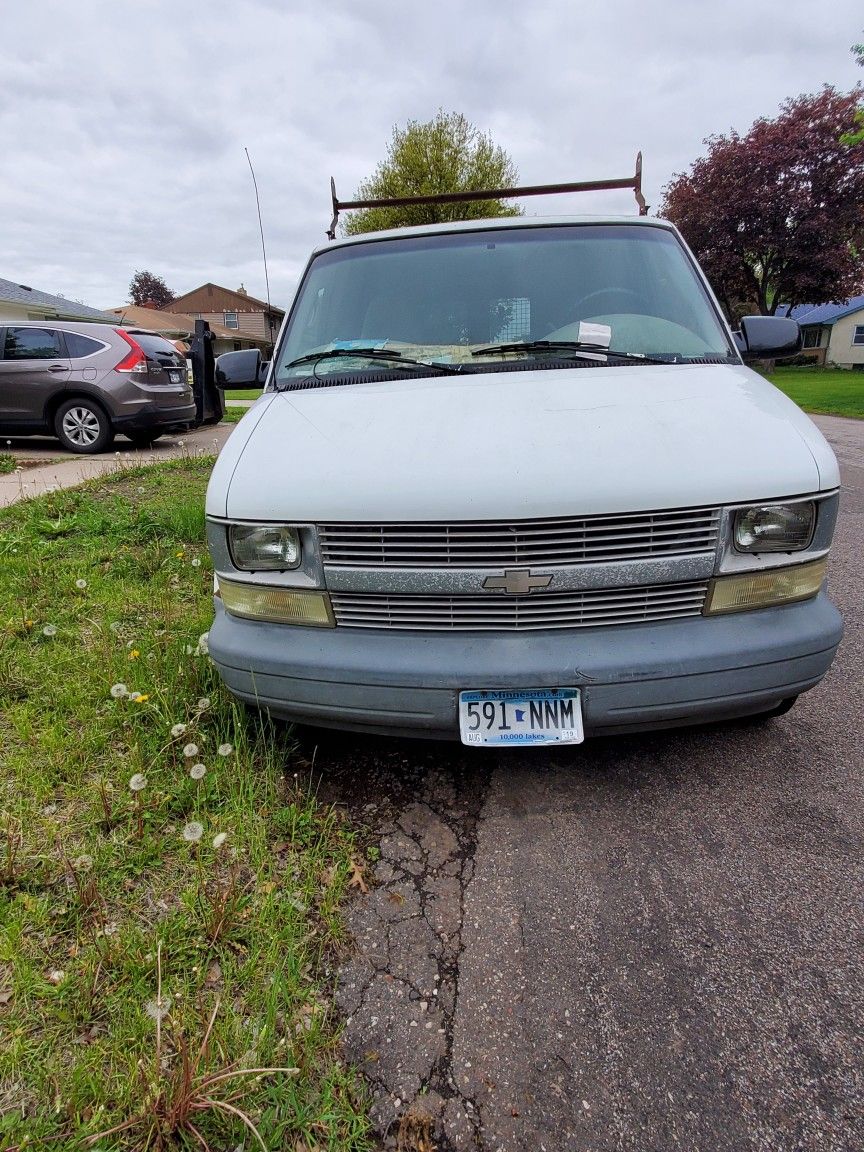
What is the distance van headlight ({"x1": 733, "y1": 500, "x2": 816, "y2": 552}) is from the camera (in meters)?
1.94

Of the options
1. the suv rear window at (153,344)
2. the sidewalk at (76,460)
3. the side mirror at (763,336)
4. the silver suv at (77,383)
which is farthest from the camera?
the suv rear window at (153,344)

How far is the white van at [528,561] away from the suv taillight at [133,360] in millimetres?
7531

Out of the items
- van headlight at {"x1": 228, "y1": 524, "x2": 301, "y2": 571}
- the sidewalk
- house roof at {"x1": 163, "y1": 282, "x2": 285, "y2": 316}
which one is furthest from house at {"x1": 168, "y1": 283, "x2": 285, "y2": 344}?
van headlight at {"x1": 228, "y1": 524, "x2": 301, "y2": 571}

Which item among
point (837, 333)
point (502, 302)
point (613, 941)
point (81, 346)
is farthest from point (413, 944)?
point (837, 333)

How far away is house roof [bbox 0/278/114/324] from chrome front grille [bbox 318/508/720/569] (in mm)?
32022

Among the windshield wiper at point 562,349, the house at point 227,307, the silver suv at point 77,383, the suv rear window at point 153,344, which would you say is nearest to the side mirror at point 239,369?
the windshield wiper at point 562,349

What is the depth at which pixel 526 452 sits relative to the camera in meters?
1.94

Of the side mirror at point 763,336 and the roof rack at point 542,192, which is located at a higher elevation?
the roof rack at point 542,192

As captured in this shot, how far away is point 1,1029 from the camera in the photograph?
57.4 inches

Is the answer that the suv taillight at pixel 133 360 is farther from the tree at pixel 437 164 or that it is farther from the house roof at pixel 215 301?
the house roof at pixel 215 301

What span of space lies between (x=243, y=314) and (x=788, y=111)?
46.1 m

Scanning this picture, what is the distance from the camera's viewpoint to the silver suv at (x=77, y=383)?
338 inches

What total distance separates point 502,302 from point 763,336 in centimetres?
137

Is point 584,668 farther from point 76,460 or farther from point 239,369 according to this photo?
point 76,460
